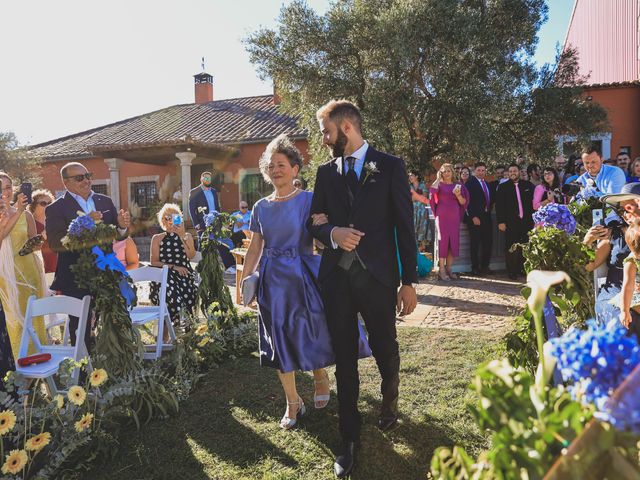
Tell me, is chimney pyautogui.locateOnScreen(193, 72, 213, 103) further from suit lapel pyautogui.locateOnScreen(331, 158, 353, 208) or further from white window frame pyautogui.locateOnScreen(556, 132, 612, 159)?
suit lapel pyautogui.locateOnScreen(331, 158, 353, 208)

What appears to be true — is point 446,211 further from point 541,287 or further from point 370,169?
point 541,287

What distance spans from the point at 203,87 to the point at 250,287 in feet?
89.0

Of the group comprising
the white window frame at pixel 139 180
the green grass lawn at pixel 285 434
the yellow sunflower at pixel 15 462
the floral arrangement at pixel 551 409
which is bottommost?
the green grass lawn at pixel 285 434

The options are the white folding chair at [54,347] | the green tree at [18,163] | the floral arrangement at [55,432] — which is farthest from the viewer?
the green tree at [18,163]

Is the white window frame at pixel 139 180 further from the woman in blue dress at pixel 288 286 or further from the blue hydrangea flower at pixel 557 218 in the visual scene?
the blue hydrangea flower at pixel 557 218

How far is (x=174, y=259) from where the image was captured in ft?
19.1

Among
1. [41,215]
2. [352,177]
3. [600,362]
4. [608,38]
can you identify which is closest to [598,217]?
[352,177]

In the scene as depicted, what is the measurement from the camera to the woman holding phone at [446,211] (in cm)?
940

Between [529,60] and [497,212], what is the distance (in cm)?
598

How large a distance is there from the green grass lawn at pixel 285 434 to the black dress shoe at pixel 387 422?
0.17 ft

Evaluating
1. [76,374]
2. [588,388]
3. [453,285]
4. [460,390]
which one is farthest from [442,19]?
[588,388]

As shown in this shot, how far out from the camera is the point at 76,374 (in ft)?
12.2

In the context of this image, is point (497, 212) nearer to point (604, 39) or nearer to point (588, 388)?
point (588, 388)

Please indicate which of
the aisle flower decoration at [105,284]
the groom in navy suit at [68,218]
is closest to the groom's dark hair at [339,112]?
the aisle flower decoration at [105,284]
